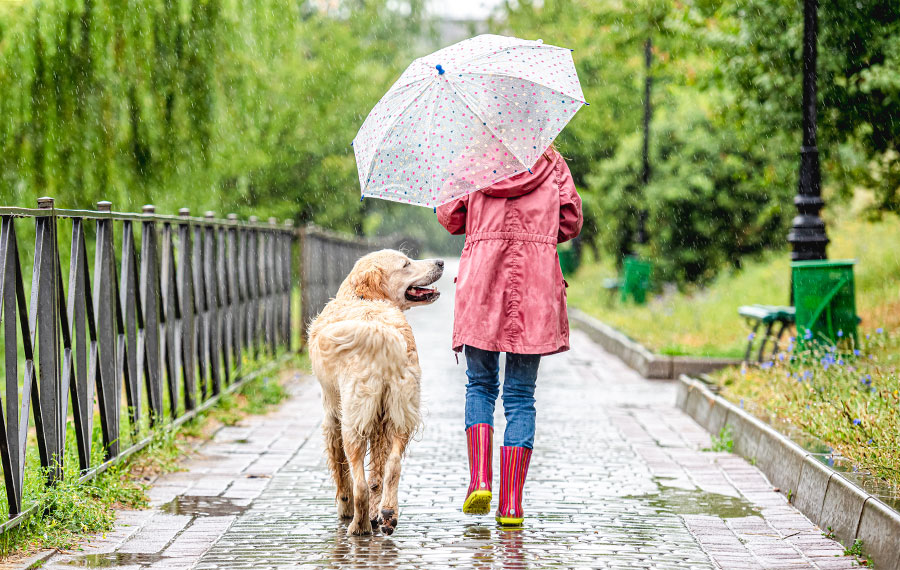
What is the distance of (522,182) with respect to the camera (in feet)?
17.9

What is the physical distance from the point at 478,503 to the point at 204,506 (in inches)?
63.1

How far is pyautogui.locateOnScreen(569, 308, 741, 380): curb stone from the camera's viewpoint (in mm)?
11766

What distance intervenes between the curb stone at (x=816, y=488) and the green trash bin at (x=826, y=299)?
3.26 feet

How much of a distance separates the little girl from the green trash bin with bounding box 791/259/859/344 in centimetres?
392

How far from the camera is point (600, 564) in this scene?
15.3ft

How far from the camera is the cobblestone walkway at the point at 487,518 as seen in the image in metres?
4.81

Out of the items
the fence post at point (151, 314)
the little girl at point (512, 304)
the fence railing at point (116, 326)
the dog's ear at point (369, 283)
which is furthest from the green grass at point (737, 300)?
the dog's ear at point (369, 283)

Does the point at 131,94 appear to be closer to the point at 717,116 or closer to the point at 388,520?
the point at 717,116

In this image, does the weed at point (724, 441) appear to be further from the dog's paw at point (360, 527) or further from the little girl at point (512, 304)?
the dog's paw at point (360, 527)

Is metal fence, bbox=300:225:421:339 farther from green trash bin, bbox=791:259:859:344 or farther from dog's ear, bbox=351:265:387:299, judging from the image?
dog's ear, bbox=351:265:387:299

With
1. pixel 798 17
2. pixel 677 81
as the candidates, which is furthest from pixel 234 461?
pixel 677 81

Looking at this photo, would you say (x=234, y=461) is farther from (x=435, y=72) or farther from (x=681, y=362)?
(x=681, y=362)

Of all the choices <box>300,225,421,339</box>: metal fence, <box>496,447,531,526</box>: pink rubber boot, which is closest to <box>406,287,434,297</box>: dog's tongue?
<box>496,447,531,526</box>: pink rubber boot

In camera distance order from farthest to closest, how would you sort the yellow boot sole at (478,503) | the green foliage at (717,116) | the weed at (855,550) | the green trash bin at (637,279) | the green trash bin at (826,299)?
the green trash bin at (637,279)
the green foliage at (717,116)
the green trash bin at (826,299)
the yellow boot sole at (478,503)
the weed at (855,550)
